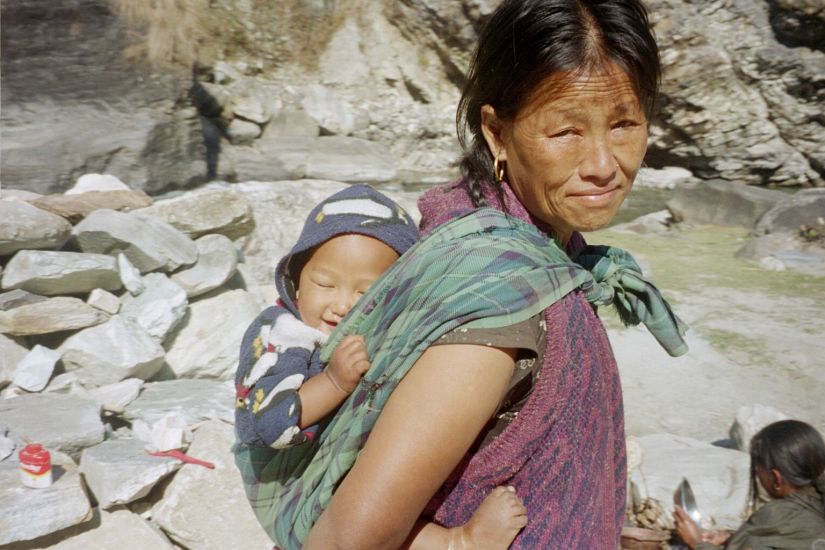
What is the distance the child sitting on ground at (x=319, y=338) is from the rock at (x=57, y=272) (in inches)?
128

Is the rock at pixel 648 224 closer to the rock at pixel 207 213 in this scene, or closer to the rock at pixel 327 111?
the rock at pixel 207 213

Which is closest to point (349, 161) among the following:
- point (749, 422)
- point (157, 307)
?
point (157, 307)

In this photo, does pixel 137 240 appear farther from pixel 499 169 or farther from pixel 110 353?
pixel 499 169

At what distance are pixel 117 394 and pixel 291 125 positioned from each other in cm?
935

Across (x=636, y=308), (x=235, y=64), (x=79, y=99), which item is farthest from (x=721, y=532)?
(x=235, y=64)

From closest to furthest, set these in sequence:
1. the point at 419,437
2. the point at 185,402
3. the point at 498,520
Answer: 1. the point at 419,437
2. the point at 498,520
3. the point at 185,402

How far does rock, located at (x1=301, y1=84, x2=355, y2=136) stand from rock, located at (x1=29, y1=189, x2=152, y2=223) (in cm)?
814

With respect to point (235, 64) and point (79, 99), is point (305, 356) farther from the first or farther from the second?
point (235, 64)

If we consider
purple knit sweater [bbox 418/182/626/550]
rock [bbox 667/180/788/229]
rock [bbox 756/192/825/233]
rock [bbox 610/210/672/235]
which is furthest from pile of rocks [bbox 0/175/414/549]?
rock [bbox 667/180/788/229]

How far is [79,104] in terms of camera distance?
19.8 ft

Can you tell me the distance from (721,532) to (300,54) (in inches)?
506

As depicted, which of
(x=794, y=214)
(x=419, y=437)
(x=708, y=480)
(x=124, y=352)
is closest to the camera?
(x=419, y=437)

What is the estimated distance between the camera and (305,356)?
4.75 feet

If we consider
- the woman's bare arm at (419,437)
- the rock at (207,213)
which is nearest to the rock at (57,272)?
the rock at (207,213)
